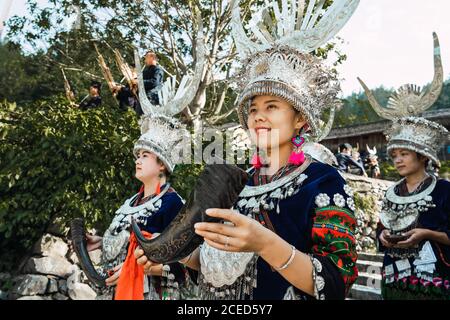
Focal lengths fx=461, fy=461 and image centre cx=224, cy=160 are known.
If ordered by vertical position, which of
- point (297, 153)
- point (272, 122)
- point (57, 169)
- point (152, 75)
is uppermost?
point (152, 75)

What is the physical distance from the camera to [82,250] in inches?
109

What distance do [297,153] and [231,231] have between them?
2.30 feet

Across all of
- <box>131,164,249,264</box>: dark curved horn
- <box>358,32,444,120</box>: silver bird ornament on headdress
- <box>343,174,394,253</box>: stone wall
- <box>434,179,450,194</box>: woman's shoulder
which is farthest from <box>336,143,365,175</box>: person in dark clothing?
<box>131,164,249,264</box>: dark curved horn

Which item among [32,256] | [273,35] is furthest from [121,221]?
[32,256]

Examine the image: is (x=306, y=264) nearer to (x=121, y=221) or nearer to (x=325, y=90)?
(x=325, y=90)

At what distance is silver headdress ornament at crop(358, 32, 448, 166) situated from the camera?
10.8ft

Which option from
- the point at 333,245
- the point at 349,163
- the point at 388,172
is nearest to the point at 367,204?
the point at 349,163

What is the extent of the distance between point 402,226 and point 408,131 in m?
0.71

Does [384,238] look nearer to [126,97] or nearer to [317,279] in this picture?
[317,279]

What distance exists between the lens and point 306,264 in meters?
1.44

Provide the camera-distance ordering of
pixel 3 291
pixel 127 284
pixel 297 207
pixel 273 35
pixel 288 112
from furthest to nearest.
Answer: pixel 3 291
pixel 127 284
pixel 273 35
pixel 288 112
pixel 297 207

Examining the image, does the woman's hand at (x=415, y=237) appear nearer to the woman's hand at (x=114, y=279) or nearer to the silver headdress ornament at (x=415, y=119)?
the silver headdress ornament at (x=415, y=119)

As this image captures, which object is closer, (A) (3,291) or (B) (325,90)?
(B) (325,90)

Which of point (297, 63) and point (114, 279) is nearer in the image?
point (297, 63)
